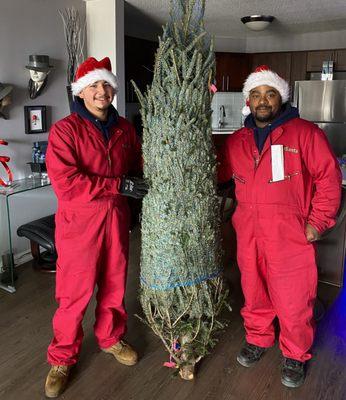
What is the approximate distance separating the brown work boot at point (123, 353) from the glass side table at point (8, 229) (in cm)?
119

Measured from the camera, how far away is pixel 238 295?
3.04m

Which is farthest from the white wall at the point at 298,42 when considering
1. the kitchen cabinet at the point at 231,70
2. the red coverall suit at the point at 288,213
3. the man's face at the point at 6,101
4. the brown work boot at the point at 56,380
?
the brown work boot at the point at 56,380

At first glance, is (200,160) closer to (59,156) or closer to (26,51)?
(59,156)

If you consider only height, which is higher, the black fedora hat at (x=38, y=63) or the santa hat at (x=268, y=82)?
the black fedora hat at (x=38, y=63)

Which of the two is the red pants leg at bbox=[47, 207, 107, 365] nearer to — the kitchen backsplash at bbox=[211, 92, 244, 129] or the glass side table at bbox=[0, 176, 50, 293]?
the glass side table at bbox=[0, 176, 50, 293]

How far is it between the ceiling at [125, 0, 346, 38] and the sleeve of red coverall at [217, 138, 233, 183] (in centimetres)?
255

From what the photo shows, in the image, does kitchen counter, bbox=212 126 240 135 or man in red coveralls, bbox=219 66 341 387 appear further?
kitchen counter, bbox=212 126 240 135

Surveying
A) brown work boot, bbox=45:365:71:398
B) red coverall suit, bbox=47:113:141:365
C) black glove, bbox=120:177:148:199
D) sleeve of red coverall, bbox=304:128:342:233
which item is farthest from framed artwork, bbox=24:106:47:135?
sleeve of red coverall, bbox=304:128:342:233

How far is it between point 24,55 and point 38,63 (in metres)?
0.16

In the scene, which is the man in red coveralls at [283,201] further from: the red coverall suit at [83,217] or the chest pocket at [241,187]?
the red coverall suit at [83,217]

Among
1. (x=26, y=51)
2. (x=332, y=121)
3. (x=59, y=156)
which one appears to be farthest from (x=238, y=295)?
(x=332, y=121)

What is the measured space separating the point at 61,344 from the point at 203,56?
1.52 meters

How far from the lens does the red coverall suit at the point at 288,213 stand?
1.96 meters

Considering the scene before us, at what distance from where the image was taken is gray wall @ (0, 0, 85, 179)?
324 cm
